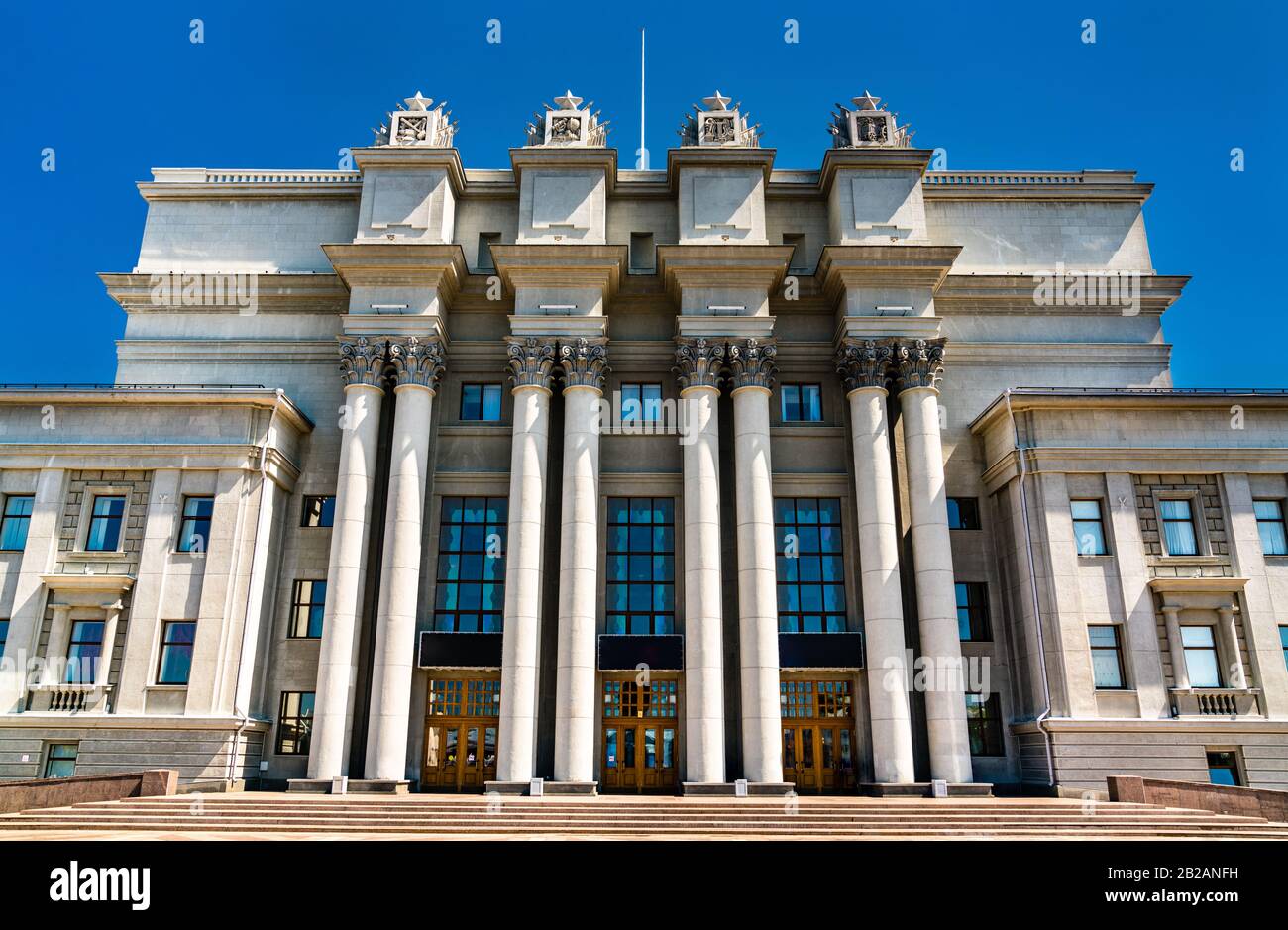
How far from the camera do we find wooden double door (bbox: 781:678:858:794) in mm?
30797

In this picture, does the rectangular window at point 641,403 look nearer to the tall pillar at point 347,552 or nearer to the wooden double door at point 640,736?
the tall pillar at point 347,552

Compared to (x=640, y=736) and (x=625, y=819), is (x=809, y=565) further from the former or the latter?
(x=625, y=819)

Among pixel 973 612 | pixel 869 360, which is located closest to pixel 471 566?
pixel 869 360

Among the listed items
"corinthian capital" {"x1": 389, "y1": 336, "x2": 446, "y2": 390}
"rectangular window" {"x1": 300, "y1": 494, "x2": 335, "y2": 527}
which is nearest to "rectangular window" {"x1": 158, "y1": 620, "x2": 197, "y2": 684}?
"rectangular window" {"x1": 300, "y1": 494, "x2": 335, "y2": 527}

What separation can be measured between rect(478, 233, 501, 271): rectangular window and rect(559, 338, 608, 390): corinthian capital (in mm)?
5976

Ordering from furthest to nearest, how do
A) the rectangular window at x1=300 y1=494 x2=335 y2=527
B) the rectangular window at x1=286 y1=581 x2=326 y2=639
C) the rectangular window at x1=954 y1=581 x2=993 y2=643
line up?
the rectangular window at x1=300 y1=494 x2=335 y2=527
the rectangular window at x1=954 y1=581 x2=993 y2=643
the rectangular window at x1=286 y1=581 x2=326 y2=639

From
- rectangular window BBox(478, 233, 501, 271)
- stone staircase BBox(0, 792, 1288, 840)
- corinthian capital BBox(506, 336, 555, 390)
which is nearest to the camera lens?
stone staircase BBox(0, 792, 1288, 840)

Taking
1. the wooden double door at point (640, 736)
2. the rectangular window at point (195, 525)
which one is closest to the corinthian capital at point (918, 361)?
the wooden double door at point (640, 736)

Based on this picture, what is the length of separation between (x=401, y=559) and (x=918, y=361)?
19.7 metres

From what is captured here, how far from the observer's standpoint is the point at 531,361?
32594 mm

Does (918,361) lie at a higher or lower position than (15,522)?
higher

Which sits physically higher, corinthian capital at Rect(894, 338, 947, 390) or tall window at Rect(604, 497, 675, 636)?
corinthian capital at Rect(894, 338, 947, 390)

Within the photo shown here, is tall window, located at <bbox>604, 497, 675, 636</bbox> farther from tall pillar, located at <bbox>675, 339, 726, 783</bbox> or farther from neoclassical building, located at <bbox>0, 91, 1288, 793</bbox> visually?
tall pillar, located at <bbox>675, 339, 726, 783</bbox>

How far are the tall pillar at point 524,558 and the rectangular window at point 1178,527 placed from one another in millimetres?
21327
